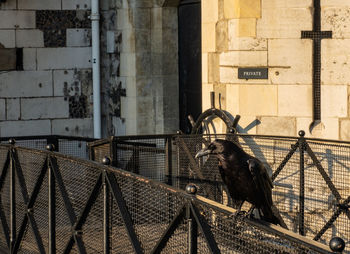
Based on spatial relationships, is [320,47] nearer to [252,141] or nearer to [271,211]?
[252,141]

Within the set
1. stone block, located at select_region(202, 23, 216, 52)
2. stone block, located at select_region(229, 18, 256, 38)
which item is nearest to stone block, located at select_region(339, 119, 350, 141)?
stone block, located at select_region(229, 18, 256, 38)

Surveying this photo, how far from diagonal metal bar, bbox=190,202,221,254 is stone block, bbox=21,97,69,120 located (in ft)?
21.3

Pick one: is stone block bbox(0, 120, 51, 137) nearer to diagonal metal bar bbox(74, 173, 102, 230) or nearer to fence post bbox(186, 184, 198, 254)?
diagonal metal bar bbox(74, 173, 102, 230)

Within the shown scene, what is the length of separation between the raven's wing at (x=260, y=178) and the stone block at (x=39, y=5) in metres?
5.83

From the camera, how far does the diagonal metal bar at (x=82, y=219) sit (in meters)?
4.52

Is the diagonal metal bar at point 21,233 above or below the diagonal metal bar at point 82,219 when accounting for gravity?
below

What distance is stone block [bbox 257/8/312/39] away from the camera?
22.2ft

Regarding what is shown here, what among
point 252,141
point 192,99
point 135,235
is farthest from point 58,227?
point 192,99

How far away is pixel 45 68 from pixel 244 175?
577 cm

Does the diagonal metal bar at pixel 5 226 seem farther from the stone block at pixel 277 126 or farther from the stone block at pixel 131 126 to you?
the stone block at pixel 131 126

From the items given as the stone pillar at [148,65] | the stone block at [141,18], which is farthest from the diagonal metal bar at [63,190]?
the stone block at [141,18]

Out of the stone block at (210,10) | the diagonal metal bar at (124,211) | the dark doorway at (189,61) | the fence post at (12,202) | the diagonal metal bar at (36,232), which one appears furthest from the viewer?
the dark doorway at (189,61)

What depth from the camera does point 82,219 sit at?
474cm

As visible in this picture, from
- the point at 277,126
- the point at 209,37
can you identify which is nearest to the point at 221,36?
the point at 209,37
